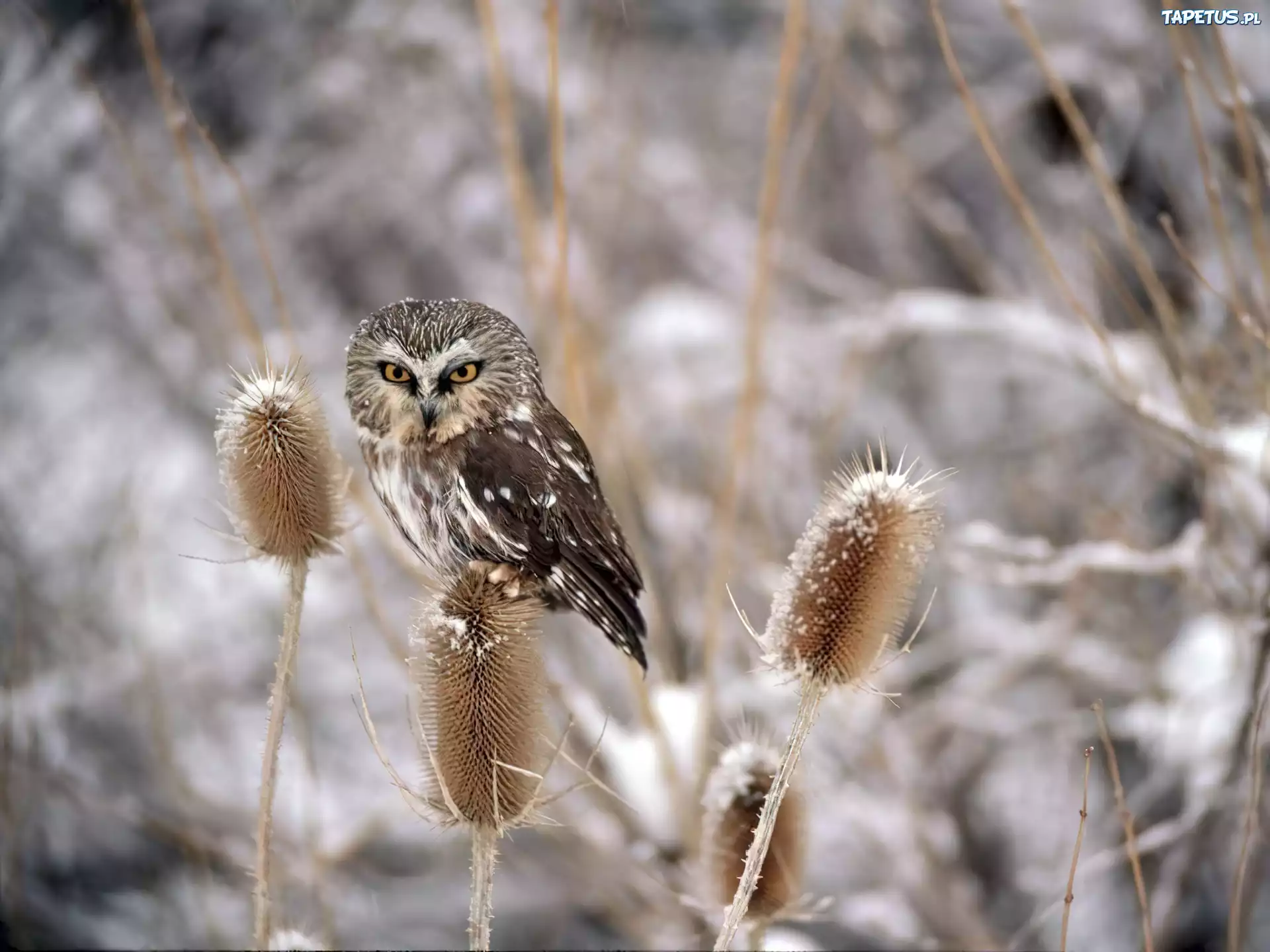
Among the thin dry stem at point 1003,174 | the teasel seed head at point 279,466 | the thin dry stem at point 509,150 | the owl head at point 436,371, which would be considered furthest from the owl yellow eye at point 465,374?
the thin dry stem at point 1003,174

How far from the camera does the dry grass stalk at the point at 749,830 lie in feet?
5.01

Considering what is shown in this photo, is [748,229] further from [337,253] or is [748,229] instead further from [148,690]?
[148,690]

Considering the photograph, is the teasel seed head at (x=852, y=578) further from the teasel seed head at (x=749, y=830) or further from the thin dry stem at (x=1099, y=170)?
the thin dry stem at (x=1099, y=170)

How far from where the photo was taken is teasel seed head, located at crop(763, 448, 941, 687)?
118 cm

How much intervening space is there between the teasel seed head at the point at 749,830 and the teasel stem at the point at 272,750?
2.22 ft

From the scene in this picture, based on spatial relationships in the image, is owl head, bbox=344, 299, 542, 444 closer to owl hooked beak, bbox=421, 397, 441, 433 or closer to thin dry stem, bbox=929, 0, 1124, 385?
owl hooked beak, bbox=421, 397, 441, 433

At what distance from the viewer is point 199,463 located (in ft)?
11.8

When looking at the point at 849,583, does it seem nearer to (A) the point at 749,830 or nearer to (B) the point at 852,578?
(B) the point at 852,578

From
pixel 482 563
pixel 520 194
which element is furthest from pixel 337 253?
pixel 482 563

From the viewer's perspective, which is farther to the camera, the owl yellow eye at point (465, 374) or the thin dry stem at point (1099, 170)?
the thin dry stem at point (1099, 170)

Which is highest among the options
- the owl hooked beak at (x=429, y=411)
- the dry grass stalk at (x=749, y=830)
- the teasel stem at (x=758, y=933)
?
the owl hooked beak at (x=429, y=411)

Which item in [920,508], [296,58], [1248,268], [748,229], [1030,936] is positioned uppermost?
[748,229]

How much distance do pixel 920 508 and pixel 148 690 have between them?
1.85 meters

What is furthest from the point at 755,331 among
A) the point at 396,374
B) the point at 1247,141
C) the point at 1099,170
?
the point at 1247,141
